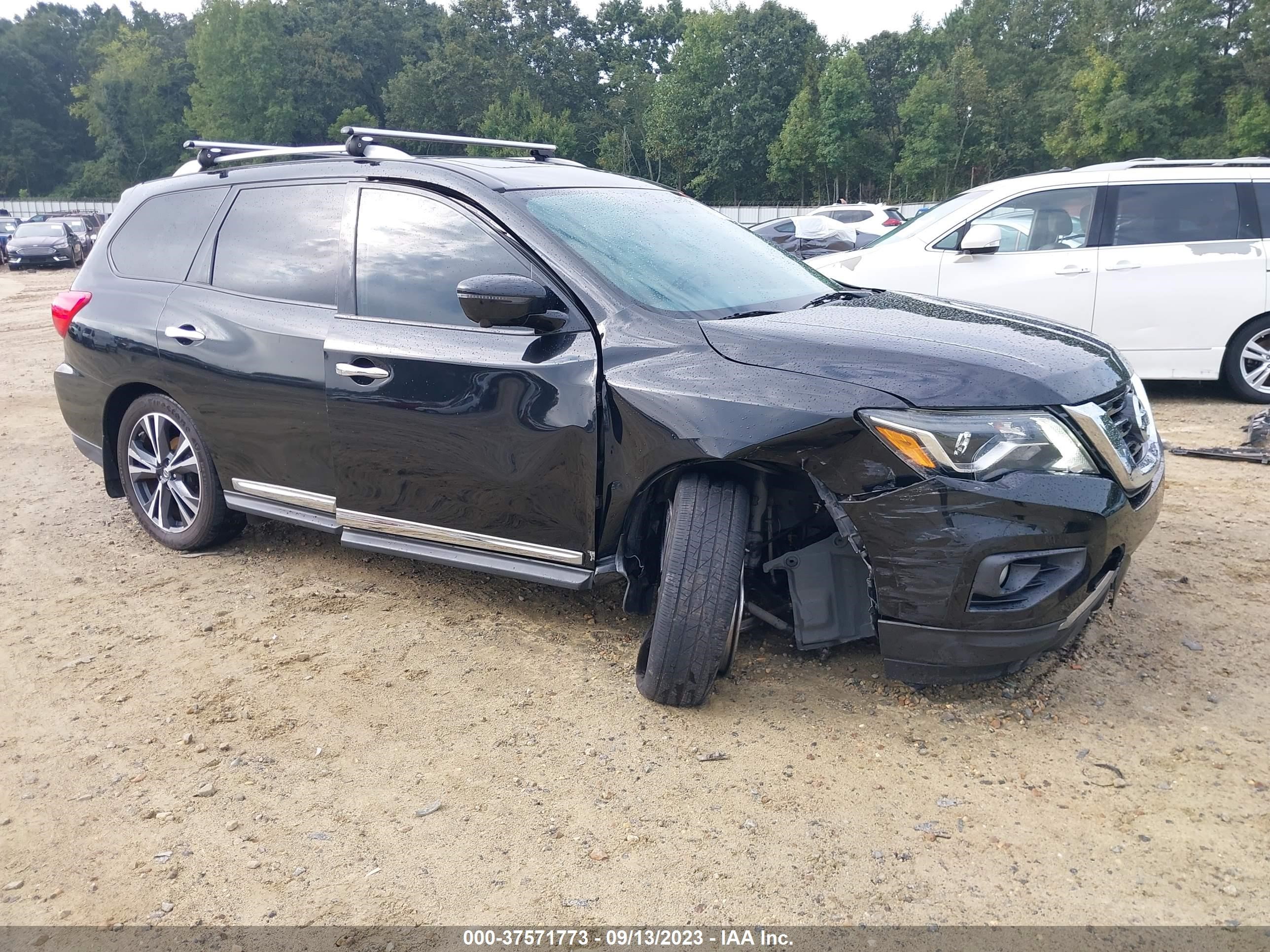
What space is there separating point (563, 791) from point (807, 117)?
60.7 m

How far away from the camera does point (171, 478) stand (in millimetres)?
4602

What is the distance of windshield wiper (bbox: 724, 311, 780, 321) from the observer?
10.9ft

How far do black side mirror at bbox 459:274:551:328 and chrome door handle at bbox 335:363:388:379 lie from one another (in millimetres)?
535

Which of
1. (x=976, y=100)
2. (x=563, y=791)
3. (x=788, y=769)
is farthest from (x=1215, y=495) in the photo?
(x=976, y=100)

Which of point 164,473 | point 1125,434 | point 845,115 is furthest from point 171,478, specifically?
point 845,115

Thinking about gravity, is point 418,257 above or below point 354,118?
below

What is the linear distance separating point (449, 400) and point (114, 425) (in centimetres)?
231

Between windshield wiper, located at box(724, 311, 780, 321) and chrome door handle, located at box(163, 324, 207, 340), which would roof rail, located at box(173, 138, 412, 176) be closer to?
chrome door handle, located at box(163, 324, 207, 340)

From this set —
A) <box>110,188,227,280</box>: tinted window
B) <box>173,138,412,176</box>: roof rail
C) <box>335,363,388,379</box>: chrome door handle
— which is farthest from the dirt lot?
<box>173,138,412,176</box>: roof rail

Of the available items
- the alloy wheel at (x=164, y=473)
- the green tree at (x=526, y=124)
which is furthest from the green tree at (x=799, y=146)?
the alloy wheel at (x=164, y=473)

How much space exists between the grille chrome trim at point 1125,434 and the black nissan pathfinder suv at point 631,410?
14mm

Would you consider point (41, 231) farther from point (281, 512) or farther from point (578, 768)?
point (578, 768)

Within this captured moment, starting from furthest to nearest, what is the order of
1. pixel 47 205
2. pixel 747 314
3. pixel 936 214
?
pixel 47 205, pixel 936 214, pixel 747 314

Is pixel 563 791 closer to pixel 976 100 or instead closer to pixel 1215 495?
pixel 1215 495
